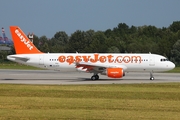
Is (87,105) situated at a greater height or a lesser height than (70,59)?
lesser

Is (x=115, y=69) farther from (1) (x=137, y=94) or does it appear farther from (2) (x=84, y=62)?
(1) (x=137, y=94)

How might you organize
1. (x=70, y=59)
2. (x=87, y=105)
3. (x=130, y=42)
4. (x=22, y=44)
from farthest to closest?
1. (x=130, y=42)
2. (x=22, y=44)
3. (x=70, y=59)
4. (x=87, y=105)

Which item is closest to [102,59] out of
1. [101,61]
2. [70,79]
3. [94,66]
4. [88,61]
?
[101,61]

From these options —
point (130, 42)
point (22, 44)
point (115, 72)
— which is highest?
point (130, 42)

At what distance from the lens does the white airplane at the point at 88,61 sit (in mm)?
44938

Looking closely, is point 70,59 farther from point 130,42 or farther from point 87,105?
point 130,42

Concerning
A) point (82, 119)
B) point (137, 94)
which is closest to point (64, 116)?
point (82, 119)

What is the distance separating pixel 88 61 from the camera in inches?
1799

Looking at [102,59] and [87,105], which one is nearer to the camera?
[87,105]

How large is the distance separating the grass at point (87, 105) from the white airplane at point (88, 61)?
1616cm

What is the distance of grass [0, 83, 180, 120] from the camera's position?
18.4 meters

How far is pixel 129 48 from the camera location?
105m

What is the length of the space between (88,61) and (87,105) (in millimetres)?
23956

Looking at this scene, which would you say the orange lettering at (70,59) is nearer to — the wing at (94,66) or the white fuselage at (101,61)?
the white fuselage at (101,61)
